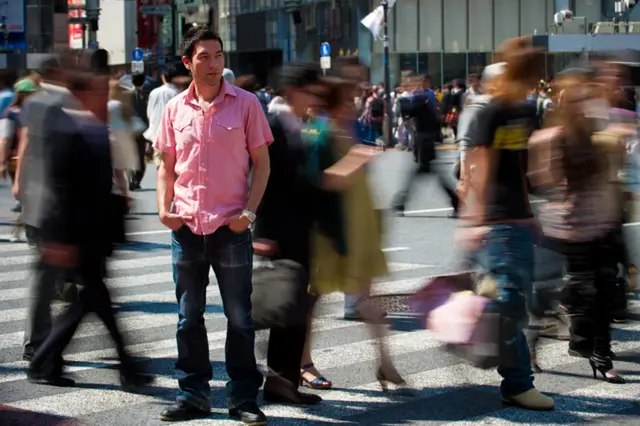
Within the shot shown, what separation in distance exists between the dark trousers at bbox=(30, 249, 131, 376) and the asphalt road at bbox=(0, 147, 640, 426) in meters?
0.22

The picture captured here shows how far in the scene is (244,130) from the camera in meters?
5.93

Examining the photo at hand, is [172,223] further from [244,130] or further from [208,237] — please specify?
[244,130]

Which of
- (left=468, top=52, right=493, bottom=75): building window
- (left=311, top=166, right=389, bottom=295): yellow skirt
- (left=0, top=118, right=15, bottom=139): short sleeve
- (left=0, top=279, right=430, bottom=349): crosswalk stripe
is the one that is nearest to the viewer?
(left=311, top=166, right=389, bottom=295): yellow skirt

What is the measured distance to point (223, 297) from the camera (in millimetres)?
5992

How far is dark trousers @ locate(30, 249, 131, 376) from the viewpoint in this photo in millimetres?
6652

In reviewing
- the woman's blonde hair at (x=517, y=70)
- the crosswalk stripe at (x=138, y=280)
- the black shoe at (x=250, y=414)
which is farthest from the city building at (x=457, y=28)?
the black shoe at (x=250, y=414)

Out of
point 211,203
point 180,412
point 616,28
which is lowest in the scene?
point 180,412

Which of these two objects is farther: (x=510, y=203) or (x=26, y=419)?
(x=510, y=203)

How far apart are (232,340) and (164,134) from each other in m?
1.04

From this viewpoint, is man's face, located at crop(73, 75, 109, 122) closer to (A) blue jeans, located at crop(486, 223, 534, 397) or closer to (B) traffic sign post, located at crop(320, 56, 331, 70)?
(B) traffic sign post, located at crop(320, 56, 331, 70)

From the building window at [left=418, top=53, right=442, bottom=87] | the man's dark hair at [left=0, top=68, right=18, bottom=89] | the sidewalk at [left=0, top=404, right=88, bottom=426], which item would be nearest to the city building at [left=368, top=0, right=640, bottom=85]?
the building window at [left=418, top=53, right=442, bottom=87]

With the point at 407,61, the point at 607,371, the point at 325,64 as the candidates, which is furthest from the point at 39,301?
the point at 407,61

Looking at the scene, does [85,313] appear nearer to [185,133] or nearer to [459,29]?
[185,133]

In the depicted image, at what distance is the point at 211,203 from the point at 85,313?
125 cm
